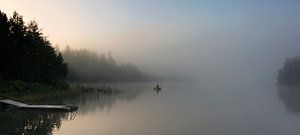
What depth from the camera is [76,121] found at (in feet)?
140

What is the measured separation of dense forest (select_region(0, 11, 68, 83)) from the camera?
71.0m

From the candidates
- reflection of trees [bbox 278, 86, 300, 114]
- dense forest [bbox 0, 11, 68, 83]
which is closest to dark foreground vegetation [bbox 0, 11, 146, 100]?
dense forest [bbox 0, 11, 68, 83]

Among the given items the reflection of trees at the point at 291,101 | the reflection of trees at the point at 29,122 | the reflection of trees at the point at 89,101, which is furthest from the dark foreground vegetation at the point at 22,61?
the reflection of trees at the point at 291,101

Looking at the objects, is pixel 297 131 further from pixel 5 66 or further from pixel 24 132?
pixel 5 66

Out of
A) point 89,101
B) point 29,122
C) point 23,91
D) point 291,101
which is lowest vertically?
point 29,122

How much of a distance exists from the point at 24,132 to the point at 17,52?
41.8 meters

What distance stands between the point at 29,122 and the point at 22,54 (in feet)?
126

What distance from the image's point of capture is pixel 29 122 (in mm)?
39500

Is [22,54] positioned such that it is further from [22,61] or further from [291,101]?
[291,101]

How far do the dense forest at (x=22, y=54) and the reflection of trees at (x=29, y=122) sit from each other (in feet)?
75.9

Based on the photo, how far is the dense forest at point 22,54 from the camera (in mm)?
71000

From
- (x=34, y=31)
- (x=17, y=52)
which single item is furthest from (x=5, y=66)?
(x=34, y=31)

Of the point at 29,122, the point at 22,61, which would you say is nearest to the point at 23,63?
the point at 22,61

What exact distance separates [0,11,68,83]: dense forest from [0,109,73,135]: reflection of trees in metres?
23.1
